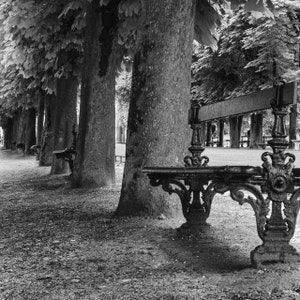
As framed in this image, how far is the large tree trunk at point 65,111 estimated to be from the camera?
1581 cm

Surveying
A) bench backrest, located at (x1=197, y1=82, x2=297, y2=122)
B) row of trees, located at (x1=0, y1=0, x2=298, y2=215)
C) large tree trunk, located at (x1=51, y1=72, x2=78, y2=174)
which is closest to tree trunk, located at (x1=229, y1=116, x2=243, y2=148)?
row of trees, located at (x1=0, y1=0, x2=298, y2=215)

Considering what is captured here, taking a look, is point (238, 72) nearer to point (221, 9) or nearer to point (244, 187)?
point (221, 9)

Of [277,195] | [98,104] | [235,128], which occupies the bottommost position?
[277,195]

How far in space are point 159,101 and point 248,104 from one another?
6.78 feet

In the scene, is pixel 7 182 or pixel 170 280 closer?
pixel 170 280

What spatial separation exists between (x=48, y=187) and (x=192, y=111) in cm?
665

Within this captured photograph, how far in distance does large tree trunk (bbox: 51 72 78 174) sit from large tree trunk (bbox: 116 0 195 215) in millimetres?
8757

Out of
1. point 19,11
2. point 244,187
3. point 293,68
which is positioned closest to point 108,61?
point 19,11

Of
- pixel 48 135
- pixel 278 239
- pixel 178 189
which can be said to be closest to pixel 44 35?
pixel 48 135

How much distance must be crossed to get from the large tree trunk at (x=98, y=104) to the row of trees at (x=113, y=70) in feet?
0.06

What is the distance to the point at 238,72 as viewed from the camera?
95.3ft

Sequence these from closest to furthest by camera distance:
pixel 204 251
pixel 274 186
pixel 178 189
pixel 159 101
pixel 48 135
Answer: pixel 274 186, pixel 204 251, pixel 178 189, pixel 159 101, pixel 48 135

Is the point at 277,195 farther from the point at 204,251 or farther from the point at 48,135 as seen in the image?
the point at 48,135

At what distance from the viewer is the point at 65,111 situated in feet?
52.9
